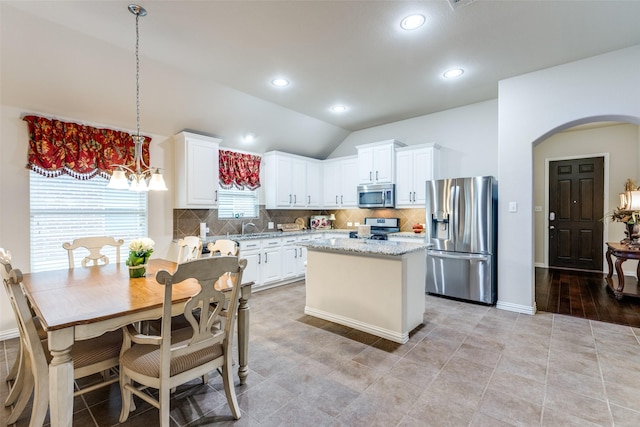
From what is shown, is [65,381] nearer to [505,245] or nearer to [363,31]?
[363,31]

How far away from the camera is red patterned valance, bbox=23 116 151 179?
10.1ft

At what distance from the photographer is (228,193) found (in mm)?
5008

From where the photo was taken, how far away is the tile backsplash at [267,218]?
171 inches

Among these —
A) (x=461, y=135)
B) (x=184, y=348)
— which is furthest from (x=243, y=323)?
(x=461, y=135)

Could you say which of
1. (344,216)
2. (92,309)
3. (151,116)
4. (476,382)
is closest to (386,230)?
(344,216)

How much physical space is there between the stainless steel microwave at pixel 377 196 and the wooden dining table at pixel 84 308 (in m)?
3.43

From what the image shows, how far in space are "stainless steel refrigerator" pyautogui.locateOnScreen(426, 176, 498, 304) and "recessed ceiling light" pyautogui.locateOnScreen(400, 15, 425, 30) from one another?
2.11m

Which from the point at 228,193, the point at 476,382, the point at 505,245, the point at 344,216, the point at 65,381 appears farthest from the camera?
the point at 344,216

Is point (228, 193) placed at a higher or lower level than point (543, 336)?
higher

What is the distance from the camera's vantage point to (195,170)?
416cm

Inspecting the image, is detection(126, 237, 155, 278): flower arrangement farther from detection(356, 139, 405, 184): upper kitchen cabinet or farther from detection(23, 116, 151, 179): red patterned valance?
detection(356, 139, 405, 184): upper kitchen cabinet

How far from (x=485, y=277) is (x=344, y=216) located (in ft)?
9.83

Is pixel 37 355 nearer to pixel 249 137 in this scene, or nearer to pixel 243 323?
pixel 243 323

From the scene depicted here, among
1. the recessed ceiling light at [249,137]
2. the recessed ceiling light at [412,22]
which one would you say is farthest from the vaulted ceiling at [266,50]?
the recessed ceiling light at [249,137]
